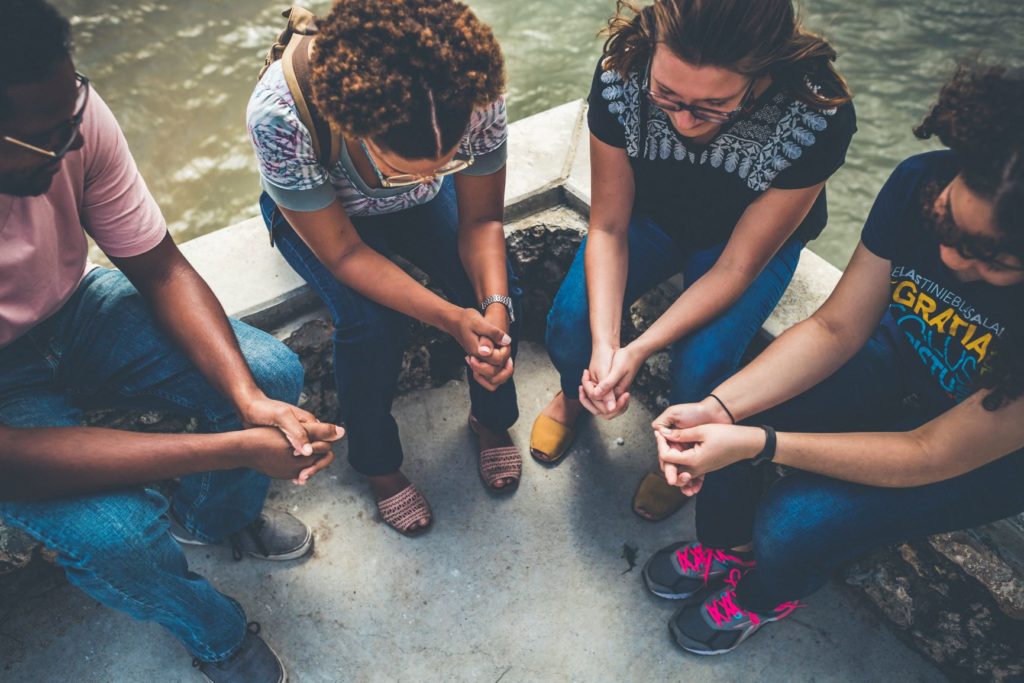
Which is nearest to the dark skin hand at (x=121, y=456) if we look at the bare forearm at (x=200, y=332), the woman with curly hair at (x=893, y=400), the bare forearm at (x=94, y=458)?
the bare forearm at (x=94, y=458)

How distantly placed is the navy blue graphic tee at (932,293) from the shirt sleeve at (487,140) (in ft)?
3.29

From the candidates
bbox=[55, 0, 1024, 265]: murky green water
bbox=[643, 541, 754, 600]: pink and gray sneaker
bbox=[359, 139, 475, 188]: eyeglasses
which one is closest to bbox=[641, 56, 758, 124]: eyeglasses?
bbox=[359, 139, 475, 188]: eyeglasses

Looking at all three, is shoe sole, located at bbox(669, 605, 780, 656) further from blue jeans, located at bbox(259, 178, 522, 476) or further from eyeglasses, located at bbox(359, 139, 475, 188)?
eyeglasses, located at bbox(359, 139, 475, 188)

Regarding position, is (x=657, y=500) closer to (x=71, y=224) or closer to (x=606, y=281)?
(x=606, y=281)

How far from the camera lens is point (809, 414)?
1.97 meters

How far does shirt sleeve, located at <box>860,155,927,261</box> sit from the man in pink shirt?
1.53m

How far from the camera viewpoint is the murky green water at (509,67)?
386 cm

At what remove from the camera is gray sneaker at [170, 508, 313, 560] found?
229cm

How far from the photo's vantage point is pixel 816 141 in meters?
1.79

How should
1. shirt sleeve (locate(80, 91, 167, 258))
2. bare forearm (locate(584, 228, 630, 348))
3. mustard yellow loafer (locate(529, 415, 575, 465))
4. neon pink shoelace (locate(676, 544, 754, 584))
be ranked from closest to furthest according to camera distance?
shirt sleeve (locate(80, 91, 167, 258))
bare forearm (locate(584, 228, 630, 348))
neon pink shoelace (locate(676, 544, 754, 584))
mustard yellow loafer (locate(529, 415, 575, 465))

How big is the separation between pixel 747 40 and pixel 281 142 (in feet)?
3.72

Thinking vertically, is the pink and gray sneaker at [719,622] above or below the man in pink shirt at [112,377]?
below

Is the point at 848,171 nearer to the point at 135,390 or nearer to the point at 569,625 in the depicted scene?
the point at 569,625

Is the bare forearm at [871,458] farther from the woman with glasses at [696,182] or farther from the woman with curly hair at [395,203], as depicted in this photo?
the woman with curly hair at [395,203]
